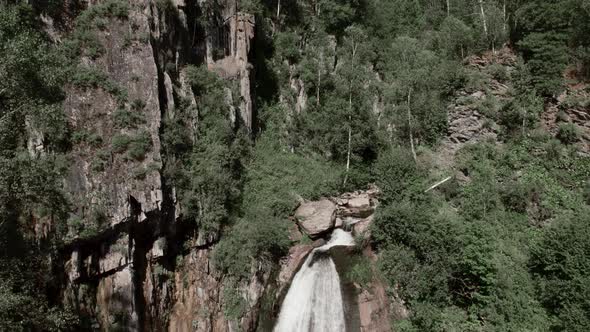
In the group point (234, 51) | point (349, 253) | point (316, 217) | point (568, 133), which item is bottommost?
point (349, 253)

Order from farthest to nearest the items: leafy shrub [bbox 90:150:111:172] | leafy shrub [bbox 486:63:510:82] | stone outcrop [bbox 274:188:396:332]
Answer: leafy shrub [bbox 486:63:510:82], stone outcrop [bbox 274:188:396:332], leafy shrub [bbox 90:150:111:172]

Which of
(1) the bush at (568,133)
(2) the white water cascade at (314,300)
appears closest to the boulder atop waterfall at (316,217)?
(2) the white water cascade at (314,300)

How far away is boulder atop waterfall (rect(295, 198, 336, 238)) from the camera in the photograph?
2383 cm

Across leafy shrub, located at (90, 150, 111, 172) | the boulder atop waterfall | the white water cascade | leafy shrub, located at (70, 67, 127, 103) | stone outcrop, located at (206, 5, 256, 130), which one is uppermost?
stone outcrop, located at (206, 5, 256, 130)

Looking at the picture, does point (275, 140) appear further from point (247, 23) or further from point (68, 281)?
point (68, 281)

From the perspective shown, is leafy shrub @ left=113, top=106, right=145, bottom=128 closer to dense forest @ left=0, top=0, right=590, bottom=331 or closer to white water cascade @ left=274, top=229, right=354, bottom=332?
dense forest @ left=0, top=0, right=590, bottom=331

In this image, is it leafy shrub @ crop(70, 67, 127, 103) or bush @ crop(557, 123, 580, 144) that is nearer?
leafy shrub @ crop(70, 67, 127, 103)

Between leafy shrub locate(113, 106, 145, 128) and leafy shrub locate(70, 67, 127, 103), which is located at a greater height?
leafy shrub locate(70, 67, 127, 103)

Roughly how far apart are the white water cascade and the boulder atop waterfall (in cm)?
170

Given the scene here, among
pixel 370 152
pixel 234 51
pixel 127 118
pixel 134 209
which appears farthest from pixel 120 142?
pixel 370 152

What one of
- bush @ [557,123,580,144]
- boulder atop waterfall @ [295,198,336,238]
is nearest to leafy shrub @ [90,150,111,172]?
boulder atop waterfall @ [295,198,336,238]

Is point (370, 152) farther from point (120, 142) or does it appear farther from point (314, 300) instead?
point (120, 142)

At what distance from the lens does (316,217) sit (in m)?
24.5

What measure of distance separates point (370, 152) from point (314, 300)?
14230 mm
